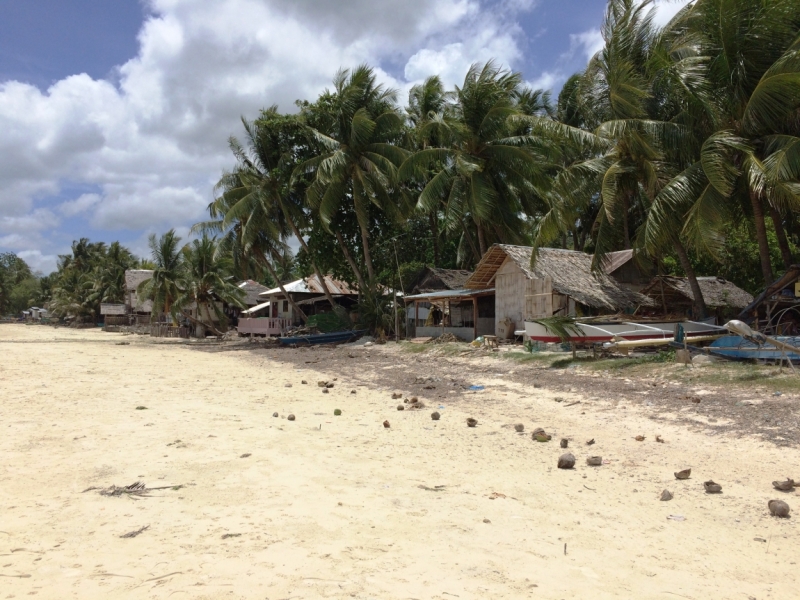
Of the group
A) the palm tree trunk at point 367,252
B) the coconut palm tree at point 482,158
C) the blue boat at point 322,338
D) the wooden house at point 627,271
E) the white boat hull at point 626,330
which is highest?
the coconut palm tree at point 482,158

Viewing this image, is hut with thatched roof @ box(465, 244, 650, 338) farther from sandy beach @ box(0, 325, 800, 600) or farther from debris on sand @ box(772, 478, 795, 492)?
debris on sand @ box(772, 478, 795, 492)

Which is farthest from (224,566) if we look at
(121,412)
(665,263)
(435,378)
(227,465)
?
(665,263)

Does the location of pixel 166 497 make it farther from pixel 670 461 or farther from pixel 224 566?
pixel 670 461

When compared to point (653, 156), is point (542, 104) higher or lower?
higher

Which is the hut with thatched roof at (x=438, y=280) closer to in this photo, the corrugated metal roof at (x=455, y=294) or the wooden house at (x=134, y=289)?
the corrugated metal roof at (x=455, y=294)

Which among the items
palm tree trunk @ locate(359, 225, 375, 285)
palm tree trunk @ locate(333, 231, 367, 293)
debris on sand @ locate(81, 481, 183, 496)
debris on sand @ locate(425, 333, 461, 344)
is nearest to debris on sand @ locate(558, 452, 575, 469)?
debris on sand @ locate(81, 481, 183, 496)

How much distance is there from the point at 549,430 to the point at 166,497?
5320 millimetres

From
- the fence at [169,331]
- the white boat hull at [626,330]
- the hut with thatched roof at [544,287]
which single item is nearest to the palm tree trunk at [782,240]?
the white boat hull at [626,330]

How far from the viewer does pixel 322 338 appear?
92.0 ft

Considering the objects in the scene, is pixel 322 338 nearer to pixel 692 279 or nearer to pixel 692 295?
pixel 692 295

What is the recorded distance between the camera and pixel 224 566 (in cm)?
382

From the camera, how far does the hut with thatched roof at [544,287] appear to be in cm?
1850

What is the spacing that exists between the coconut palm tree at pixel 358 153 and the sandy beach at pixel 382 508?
1784 centimetres

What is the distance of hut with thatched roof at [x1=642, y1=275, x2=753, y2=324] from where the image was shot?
19.1 m
